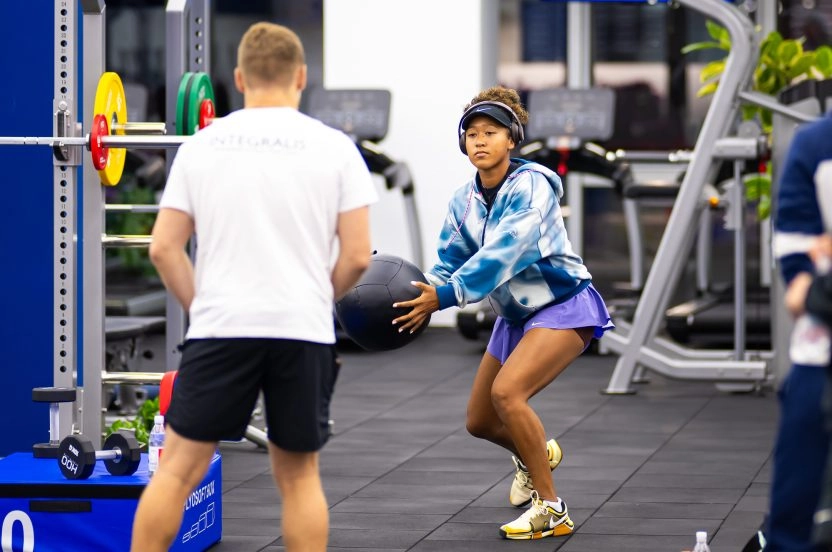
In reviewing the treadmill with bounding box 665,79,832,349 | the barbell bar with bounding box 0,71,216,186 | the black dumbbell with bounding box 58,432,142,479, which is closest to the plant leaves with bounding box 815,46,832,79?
the treadmill with bounding box 665,79,832,349

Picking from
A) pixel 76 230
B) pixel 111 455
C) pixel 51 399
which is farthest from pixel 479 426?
pixel 76 230

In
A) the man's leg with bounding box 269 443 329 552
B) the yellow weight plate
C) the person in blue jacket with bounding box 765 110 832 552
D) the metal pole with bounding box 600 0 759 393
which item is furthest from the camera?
the metal pole with bounding box 600 0 759 393

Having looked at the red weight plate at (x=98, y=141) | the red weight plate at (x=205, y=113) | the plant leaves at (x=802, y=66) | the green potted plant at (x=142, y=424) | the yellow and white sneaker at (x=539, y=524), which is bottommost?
the yellow and white sneaker at (x=539, y=524)

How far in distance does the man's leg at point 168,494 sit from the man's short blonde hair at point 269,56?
2.62 feet

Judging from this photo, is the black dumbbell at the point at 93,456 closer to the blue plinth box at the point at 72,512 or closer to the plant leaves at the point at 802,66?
the blue plinth box at the point at 72,512

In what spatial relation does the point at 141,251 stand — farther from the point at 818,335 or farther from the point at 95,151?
the point at 818,335

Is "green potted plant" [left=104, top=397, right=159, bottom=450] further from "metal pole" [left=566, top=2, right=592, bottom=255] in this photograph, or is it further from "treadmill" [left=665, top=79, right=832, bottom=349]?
"metal pole" [left=566, top=2, right=592, bottom=255]

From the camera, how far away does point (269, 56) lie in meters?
3.11

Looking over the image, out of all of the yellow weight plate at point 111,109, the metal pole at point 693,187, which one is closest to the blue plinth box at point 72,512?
the yellow weight plate at point 111,109

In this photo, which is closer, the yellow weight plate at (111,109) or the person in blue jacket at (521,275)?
the person in blue jacket at (521,275)

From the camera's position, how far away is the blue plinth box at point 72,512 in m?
3.83

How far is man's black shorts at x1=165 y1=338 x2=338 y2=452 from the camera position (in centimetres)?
311

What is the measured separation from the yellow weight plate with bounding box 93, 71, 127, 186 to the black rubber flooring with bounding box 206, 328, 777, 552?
117 centimetres

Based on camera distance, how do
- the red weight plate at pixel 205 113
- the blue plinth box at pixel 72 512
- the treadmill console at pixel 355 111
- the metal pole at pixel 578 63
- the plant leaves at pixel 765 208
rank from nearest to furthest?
1. the blue plinth box at pixel 72 512
2. the red weight plate at pixel 205 113
3. the plant leaves at pixel 765 208
4. the treadmill console at pixel 355 111
5. the metal pole at pixel 578 63
